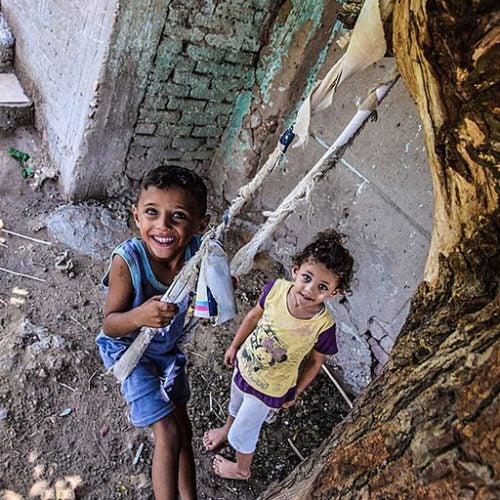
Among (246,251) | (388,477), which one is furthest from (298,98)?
(388,477)

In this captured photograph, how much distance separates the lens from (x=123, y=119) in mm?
3104

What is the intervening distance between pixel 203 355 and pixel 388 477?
217 centimetres

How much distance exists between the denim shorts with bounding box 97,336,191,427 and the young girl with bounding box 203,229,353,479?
0.33 meters

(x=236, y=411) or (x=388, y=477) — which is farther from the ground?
(x=388, y=477)

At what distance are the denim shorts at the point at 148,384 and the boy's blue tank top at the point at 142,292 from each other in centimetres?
1

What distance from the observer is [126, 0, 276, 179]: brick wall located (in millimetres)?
2855

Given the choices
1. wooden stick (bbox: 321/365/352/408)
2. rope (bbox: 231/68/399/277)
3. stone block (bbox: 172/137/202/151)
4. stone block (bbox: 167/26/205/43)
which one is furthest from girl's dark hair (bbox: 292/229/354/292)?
stone block (bbox: 172/137/202/151)

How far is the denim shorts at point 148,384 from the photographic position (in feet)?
6.07

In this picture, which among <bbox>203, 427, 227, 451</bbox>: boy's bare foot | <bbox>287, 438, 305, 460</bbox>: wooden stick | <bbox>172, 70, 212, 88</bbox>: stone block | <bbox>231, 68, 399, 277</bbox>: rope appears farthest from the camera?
<bbox>172, 70, 212, 88</bbox>: stone block

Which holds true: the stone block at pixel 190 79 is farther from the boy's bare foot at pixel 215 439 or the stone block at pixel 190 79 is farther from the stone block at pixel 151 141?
the boy's bare foot at pixel 215 439

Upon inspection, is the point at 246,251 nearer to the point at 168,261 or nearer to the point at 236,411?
the point at 168,261

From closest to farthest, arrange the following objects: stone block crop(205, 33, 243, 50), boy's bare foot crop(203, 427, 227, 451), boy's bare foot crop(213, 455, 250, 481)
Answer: boy's bare foot crop(213, 455, 250, 481)
boy's bare foot crop(203, 427, 227, 451)
stone block crop(205, 33, 243, 50)

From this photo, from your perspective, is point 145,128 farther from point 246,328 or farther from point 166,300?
point 166,300

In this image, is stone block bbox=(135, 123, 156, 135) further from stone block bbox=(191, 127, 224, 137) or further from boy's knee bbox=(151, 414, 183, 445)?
boy's knee bbox=(151, 414, 183, 445)
